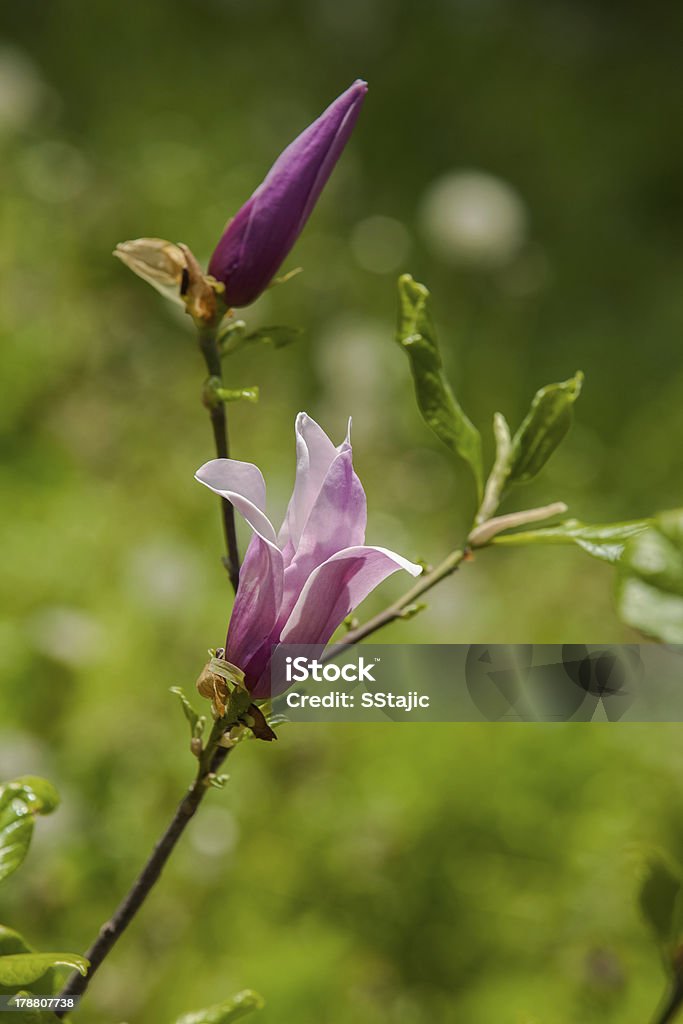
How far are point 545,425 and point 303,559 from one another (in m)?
0.13

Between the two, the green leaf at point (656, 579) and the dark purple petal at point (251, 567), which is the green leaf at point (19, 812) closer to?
the dark purple petal at point (251, 567)

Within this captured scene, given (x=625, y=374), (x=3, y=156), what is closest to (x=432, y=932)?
(x=625, y=374)

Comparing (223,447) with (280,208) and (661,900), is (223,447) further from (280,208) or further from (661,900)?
(661,900)

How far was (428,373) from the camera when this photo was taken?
1.24ft

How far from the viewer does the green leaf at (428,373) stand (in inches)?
14.6

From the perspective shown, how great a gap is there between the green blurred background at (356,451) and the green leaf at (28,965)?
6.5 inches

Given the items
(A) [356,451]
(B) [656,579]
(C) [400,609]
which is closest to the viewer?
(B) [656,579]

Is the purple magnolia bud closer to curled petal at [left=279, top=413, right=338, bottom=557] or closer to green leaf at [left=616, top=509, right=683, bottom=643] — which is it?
curled petal at [left=279, top=413, right=338, bottom=557]

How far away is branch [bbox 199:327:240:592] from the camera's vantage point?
Answer: 0.35m

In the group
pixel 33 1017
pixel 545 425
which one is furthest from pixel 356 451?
pixel 33 1017

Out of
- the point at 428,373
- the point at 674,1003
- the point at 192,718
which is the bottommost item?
the point at 674,1003

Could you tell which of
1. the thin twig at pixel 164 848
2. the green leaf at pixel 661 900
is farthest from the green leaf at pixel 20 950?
the green leaf at pixel 661 900

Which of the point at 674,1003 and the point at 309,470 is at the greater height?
the point at 309,470

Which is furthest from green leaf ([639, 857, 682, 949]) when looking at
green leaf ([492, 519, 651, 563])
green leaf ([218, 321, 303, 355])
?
green leaf ([218, 321, 303, 355])
